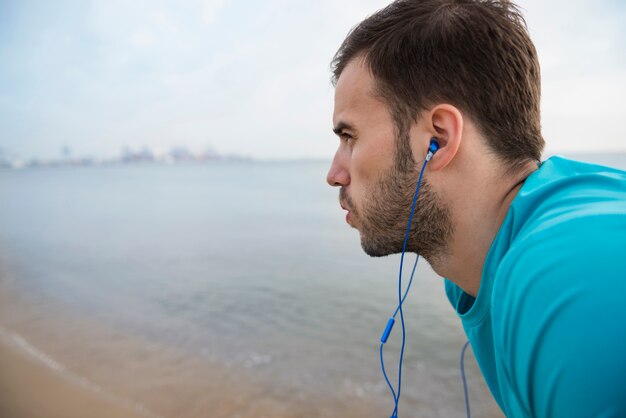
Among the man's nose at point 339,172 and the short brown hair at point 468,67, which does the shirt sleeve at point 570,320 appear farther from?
the man's nose at point 339,172

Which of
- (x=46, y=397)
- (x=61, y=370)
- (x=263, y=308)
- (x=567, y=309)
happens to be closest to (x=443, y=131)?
(x=567, y=309)

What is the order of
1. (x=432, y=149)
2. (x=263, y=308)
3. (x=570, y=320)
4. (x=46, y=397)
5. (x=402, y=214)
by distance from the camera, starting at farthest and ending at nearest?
(x=263, y=308)
(x=46, y=397)
(x=402, y=214)
(x=432, y=149)
(x=570, y=320)

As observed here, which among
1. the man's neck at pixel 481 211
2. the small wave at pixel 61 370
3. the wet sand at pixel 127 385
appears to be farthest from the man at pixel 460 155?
the small wave at pixel 61 370

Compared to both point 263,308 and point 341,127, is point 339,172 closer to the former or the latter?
point 341,127

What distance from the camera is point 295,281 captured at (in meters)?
8.65

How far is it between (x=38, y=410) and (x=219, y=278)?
5.23 meters

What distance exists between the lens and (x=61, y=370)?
15.3ft

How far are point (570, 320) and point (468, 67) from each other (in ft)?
3.23

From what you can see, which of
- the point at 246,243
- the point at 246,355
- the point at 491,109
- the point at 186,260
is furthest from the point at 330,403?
the point at 246,243

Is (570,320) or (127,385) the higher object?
(570,320)

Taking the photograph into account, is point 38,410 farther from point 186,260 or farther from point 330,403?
point 186,260

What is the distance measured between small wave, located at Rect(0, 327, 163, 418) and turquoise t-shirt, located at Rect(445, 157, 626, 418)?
3983mm

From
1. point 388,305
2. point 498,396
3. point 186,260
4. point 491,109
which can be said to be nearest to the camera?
point 491,109

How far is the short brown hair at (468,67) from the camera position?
144 centimetres
